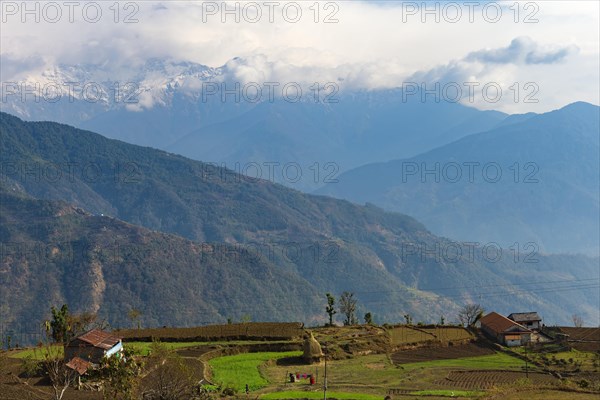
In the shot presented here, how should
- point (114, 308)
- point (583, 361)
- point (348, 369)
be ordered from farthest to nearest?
point (114, 308) < point (583, 361) < point (348, 369)

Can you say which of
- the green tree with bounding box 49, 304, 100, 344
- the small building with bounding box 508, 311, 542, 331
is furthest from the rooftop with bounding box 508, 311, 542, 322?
the green tree with bounding box 49, 304, 100, 344

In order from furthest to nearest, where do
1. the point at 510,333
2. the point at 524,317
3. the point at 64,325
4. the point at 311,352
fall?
the point at 524,317 → the point at 510,333 → the point at 64,325 → the point at 311,352

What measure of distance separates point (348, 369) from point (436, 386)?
34.8 feet

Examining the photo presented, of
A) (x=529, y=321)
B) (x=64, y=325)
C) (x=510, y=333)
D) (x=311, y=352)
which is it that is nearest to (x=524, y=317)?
(x=529, y=321)

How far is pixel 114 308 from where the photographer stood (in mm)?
196250

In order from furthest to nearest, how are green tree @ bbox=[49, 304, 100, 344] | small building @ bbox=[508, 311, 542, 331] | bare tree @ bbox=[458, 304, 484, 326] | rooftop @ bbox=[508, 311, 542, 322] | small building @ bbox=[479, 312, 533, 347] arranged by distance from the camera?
bare tree @ bbox=[458, 304, 484, 326] → rooftop @ bbox=[508, 311, 542, 322] → small building @ bbox=[508, 311, 542, 331] → small building @ bbox=[479, 312, 533, 347] → green tree @ bbox=[49, 304, 100, 344]

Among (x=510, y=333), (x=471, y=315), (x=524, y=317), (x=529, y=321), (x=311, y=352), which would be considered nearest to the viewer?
(x=311, y=352)

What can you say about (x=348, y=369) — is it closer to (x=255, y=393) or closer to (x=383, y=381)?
(x=383, y=381)

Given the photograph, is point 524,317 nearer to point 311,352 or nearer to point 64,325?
point 311,352

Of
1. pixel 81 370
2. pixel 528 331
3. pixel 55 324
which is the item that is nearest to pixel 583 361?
pixel 528 331

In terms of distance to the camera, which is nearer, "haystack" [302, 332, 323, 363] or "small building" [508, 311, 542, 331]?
"haystack" [302, 332, 323, 363]

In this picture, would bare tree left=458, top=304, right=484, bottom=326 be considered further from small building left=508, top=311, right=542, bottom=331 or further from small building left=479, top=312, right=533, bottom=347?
small building left=479, top=312, right=533, bottom=347

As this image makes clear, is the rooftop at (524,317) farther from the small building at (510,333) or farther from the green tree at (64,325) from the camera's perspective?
the green tree at (64,325)

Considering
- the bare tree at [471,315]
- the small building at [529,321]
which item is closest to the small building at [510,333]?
the small building at [529,321]
